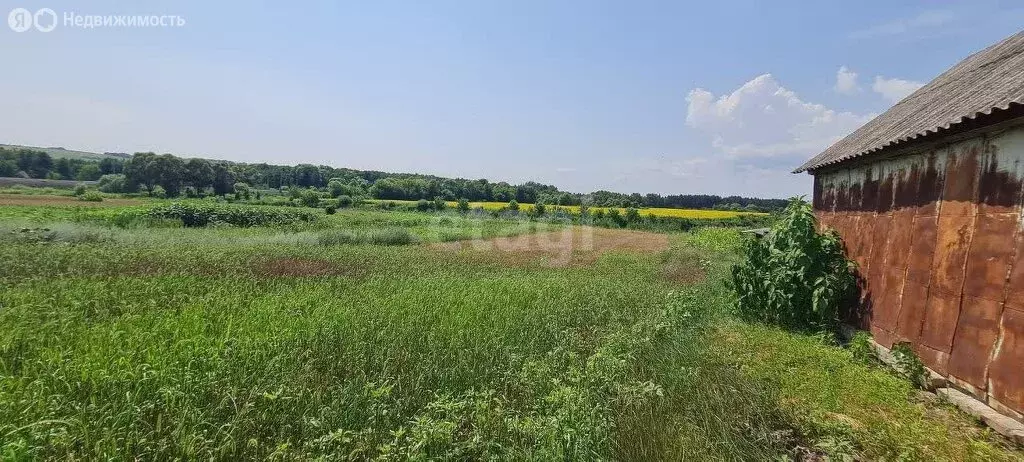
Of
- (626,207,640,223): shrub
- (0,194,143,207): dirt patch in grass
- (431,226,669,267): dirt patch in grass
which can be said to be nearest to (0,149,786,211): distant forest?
(626,207,640,223): shrub

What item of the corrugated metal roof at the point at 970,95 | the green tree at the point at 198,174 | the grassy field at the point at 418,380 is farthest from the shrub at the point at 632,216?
the green tree at the point at 198,174

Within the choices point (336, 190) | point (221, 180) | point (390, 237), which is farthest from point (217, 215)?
point (336, 190)

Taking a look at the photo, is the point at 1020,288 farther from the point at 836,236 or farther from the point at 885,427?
the point at 836,236

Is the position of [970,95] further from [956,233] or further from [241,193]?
[241,193]

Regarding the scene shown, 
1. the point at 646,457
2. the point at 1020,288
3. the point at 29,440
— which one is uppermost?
the point at 1020,288

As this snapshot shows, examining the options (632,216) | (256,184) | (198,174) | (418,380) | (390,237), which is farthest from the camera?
(256,184)

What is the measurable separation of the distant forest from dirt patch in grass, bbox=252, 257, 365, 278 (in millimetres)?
42580

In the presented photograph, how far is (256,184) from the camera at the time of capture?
82.4 metres

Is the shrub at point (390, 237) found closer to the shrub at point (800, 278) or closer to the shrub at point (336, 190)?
the shrub at point (800, 278)

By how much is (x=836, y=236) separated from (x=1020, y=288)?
4412 millimetres

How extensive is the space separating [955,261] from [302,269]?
12.3m

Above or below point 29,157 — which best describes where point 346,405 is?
below

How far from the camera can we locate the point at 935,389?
5.06 metres

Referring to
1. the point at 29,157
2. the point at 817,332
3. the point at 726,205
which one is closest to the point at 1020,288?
the point at 817,332
